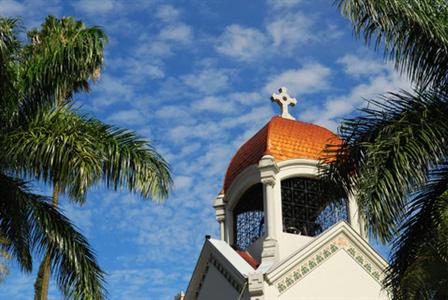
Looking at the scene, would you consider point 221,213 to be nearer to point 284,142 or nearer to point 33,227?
point 284,142

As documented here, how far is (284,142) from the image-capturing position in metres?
23.6

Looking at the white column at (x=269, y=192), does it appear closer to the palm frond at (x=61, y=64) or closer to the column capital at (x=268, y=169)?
the column capital at (x=268, y=169)

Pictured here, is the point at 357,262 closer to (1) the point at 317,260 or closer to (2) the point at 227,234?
(1) the point at 317,260

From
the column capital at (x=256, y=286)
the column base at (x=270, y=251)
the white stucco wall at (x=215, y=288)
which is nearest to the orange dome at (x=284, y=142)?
the column base at (x=270, y=251)

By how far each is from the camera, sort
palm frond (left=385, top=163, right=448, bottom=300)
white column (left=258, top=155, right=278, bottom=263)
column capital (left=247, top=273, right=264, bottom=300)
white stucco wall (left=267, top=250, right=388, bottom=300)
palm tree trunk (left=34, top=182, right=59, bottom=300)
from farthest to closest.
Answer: white column (left=258, top=155, right=278, bottom=263), white stucco wall (left=267, top=250, right=388, bottom=300), column capital (left=247, top=273, right=264, bottom=300), palm tree trunk (left=34, top=182, right=59, bottom=300), palm frond (left=385, top=163, right=448, bottom=300)

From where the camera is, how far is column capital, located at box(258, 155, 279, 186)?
75.0 feet

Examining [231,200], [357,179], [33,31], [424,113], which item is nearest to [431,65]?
[424,113]

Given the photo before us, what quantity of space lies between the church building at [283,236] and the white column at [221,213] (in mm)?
31

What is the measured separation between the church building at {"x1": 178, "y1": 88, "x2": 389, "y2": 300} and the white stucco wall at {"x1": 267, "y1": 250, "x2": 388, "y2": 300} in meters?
0.03

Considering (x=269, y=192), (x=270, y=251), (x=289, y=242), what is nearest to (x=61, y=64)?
(x=270, y=251)

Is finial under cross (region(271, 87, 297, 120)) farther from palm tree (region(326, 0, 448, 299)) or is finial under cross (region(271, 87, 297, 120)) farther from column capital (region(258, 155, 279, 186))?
palm tree (region(326, 0, 448, 299))

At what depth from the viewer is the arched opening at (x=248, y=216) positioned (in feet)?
81.0

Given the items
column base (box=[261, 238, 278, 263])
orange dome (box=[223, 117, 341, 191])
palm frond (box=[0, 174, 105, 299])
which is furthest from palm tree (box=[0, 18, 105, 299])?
orange dome (box=[223, 117, 341, 191])

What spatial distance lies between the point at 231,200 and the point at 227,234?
3.44 feet
